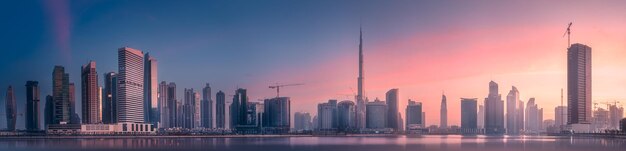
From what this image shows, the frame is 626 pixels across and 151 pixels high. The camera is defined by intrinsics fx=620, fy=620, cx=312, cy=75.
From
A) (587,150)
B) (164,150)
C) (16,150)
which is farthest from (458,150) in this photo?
(16,150)

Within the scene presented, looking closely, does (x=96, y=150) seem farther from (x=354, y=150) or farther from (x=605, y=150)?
(x=605, y=150)

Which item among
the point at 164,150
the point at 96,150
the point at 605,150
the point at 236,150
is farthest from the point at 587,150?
the point at 96,150

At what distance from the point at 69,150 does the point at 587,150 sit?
107m

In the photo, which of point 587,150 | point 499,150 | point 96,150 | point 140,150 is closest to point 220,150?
point 140,150

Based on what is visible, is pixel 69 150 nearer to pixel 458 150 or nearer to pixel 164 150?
pixel 164 150

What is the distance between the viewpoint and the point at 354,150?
12750 centimetres

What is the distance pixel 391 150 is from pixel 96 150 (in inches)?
2406

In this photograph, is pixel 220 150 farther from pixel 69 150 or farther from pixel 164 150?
pixel 69 150

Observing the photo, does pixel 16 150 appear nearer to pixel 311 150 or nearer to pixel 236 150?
pixel 236 150

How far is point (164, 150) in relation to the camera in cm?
12650

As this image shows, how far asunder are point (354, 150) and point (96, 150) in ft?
176

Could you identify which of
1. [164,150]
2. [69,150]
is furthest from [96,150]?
[164,150]

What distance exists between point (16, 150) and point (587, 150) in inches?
4690

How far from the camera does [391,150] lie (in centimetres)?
12419
